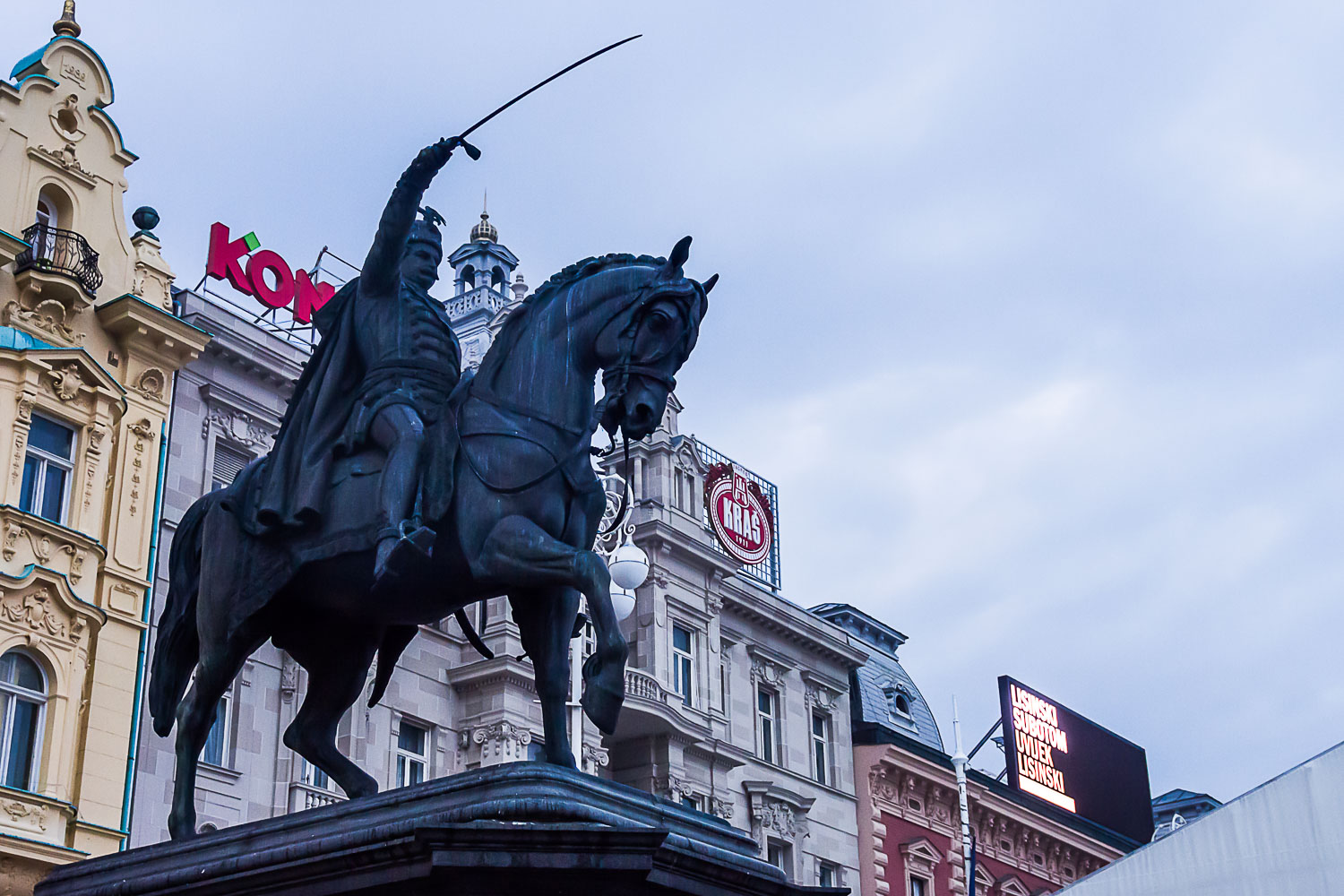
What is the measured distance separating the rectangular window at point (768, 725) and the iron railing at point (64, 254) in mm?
18999

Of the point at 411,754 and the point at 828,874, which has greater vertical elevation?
the point at 828,874

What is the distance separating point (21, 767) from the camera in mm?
23594

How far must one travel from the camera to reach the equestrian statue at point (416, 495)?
830 centimetres

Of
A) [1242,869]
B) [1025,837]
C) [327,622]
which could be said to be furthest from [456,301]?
[327,622]

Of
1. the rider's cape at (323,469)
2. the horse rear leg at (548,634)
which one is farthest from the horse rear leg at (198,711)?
the horse rear leg at (548,634)

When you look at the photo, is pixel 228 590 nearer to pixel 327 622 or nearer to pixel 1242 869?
pixel 327 622

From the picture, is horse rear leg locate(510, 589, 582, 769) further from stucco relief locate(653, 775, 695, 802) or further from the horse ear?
stucco relief locate(653, 775, 695, 802)

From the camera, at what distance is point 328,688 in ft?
30.7

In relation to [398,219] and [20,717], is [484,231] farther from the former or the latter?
[398,219]

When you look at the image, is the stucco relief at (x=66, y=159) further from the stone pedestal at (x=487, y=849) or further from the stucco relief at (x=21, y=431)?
the stone pedestal at (x=487, y=849)

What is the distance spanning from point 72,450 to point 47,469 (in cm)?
57

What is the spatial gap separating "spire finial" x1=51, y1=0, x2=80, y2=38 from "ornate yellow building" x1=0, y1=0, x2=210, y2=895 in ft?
0.14

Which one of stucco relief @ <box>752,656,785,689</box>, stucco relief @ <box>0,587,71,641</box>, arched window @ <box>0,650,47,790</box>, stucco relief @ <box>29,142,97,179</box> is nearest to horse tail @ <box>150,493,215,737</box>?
arched window @ <box>0,650,47,790</box>

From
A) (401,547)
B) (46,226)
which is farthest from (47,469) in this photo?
(401,547)
